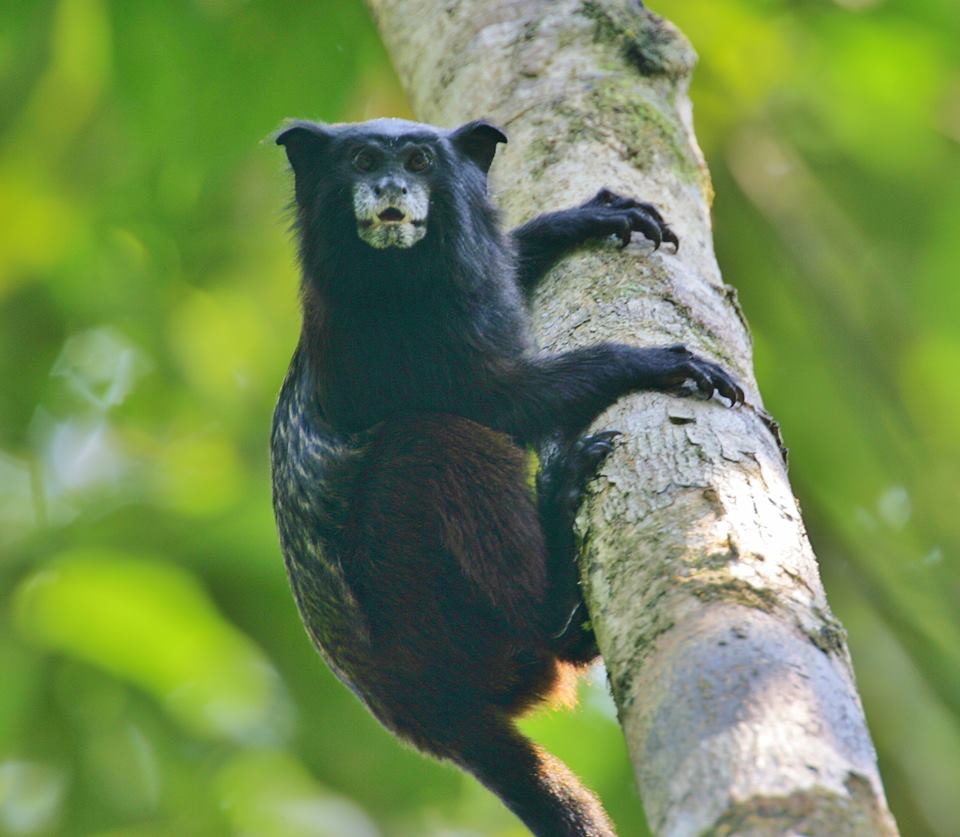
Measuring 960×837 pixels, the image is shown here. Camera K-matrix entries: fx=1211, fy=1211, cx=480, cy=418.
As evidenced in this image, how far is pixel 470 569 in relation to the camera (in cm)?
391

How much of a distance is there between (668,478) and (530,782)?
1841 mm

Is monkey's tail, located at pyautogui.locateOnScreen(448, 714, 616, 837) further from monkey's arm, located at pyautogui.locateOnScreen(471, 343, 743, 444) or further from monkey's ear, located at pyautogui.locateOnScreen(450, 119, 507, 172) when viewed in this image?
monkey's ear, located at pyautogui.locateOnScreen(450, 119, 507, 172)

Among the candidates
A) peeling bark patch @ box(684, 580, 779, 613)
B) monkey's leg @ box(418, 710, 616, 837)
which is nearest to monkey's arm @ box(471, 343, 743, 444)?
peeling bark patch @ box(684, 580, 779, 613)

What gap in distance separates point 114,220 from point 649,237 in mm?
3432

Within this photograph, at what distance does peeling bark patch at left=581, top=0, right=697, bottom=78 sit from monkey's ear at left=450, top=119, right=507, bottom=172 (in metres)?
0.54

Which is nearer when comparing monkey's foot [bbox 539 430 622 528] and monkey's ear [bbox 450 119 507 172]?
monkey's foot [bbox 539 430 622 528]

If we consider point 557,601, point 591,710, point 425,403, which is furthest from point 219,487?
point 557,601

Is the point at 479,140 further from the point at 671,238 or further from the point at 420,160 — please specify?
the point at 671,238

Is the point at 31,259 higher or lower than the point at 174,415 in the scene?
higher

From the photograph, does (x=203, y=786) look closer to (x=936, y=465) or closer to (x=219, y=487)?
(x=219, y=487)

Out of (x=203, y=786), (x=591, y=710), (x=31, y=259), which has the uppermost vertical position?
(x=31, y=259)

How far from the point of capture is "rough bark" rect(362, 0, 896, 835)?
1.73 m

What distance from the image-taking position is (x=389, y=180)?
4.29 m

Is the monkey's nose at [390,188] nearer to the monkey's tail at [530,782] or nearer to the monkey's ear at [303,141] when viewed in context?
the monkey's ear at [303,141]
